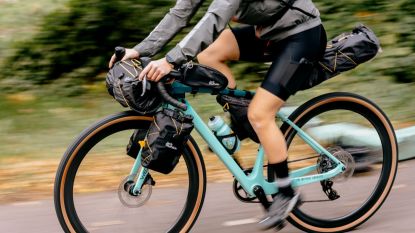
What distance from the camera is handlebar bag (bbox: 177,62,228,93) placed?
439 cm

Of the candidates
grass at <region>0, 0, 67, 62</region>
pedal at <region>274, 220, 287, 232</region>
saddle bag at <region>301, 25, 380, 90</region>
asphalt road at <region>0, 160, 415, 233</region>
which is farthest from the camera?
grass at <region>0, 0, 67, 62</region>

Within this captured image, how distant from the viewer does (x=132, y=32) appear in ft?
29.2

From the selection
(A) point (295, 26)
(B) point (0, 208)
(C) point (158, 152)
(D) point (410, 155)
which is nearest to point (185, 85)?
(C) point (158, 152)

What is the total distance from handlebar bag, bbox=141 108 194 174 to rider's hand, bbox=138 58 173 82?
10.4 inches

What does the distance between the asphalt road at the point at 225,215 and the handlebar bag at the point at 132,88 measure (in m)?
0.73

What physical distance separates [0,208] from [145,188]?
161cm

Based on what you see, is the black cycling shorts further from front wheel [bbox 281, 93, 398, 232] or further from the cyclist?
front wheel [bbox 281, 93, 398, 232]

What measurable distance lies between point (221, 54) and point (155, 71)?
2.40 feet

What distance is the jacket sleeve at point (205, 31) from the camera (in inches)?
164

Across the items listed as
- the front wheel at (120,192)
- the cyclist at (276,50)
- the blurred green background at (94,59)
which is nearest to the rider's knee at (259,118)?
the cyclist at (276,50)

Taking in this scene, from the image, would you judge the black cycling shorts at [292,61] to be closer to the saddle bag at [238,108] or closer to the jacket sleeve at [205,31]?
the saddle bag at [238,108]

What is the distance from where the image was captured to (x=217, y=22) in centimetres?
419

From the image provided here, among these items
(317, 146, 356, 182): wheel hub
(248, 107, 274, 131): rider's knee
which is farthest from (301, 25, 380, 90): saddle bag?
(317, 146, 356, 182): wheel hub

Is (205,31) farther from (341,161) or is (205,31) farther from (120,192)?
(341,161)
